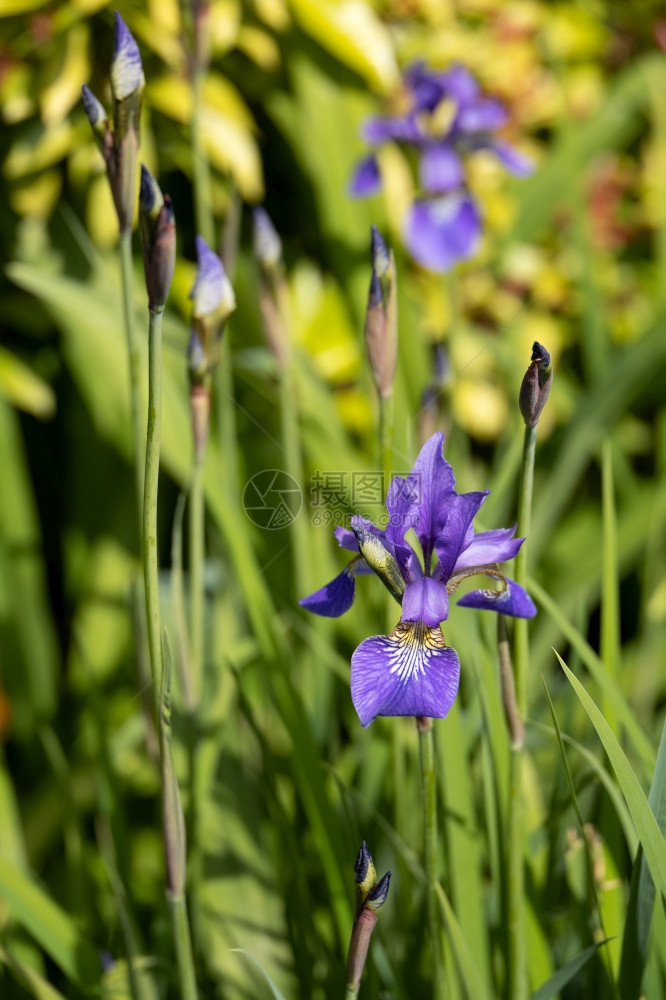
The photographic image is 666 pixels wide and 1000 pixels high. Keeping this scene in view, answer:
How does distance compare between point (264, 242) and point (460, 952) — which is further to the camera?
point (264, 242)

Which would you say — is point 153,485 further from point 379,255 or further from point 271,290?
point 271,290

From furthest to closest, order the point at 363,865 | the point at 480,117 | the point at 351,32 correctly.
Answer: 1. the point at 480,117
2. the point at 351,32
3. the point at 363,865

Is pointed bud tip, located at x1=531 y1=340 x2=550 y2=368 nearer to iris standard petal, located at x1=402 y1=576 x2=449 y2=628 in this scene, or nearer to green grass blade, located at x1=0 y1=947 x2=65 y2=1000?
iris standard petal, located at x1=402 y1=576 x2=449 y2=628

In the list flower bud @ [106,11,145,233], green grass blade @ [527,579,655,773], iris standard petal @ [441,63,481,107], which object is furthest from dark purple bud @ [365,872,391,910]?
iris standard petal @ [441,63,481,107]

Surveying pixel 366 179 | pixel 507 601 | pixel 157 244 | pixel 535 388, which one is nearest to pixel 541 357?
pixel 535 388

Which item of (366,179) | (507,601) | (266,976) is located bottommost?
(266,976)

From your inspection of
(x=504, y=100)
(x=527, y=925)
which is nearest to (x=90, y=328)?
(x=527, y=925)

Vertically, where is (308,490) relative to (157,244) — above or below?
below
